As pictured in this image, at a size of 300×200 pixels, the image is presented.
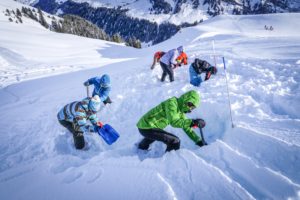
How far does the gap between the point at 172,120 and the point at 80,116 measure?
230 centimetres

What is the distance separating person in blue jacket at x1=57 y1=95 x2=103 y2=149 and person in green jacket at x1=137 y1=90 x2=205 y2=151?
4.23 ft

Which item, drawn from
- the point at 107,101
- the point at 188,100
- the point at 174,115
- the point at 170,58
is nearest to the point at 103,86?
the point at 107,101

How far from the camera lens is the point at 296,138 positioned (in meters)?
4.46

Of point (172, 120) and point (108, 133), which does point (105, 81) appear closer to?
point (108, 133)

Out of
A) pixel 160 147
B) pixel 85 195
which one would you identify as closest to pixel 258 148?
pixel 160 147

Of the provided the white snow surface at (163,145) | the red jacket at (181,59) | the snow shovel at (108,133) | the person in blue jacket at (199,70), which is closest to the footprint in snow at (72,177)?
the white snow surface at (163,145)

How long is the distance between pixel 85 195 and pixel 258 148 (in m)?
3.42

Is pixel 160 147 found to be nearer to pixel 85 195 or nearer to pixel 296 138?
pixel 85 195

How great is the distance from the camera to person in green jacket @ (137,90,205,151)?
448 cm

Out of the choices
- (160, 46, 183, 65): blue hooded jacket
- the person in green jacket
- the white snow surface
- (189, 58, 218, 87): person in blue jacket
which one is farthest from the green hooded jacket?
(160, 46, 183, 65): blue hooded jacket

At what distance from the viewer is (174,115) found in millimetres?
4473

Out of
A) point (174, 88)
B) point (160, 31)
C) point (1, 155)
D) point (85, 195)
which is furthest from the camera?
point (160, 31)

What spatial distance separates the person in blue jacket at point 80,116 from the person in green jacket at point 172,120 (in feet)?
4.23

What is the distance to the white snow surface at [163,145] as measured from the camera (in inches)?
142
